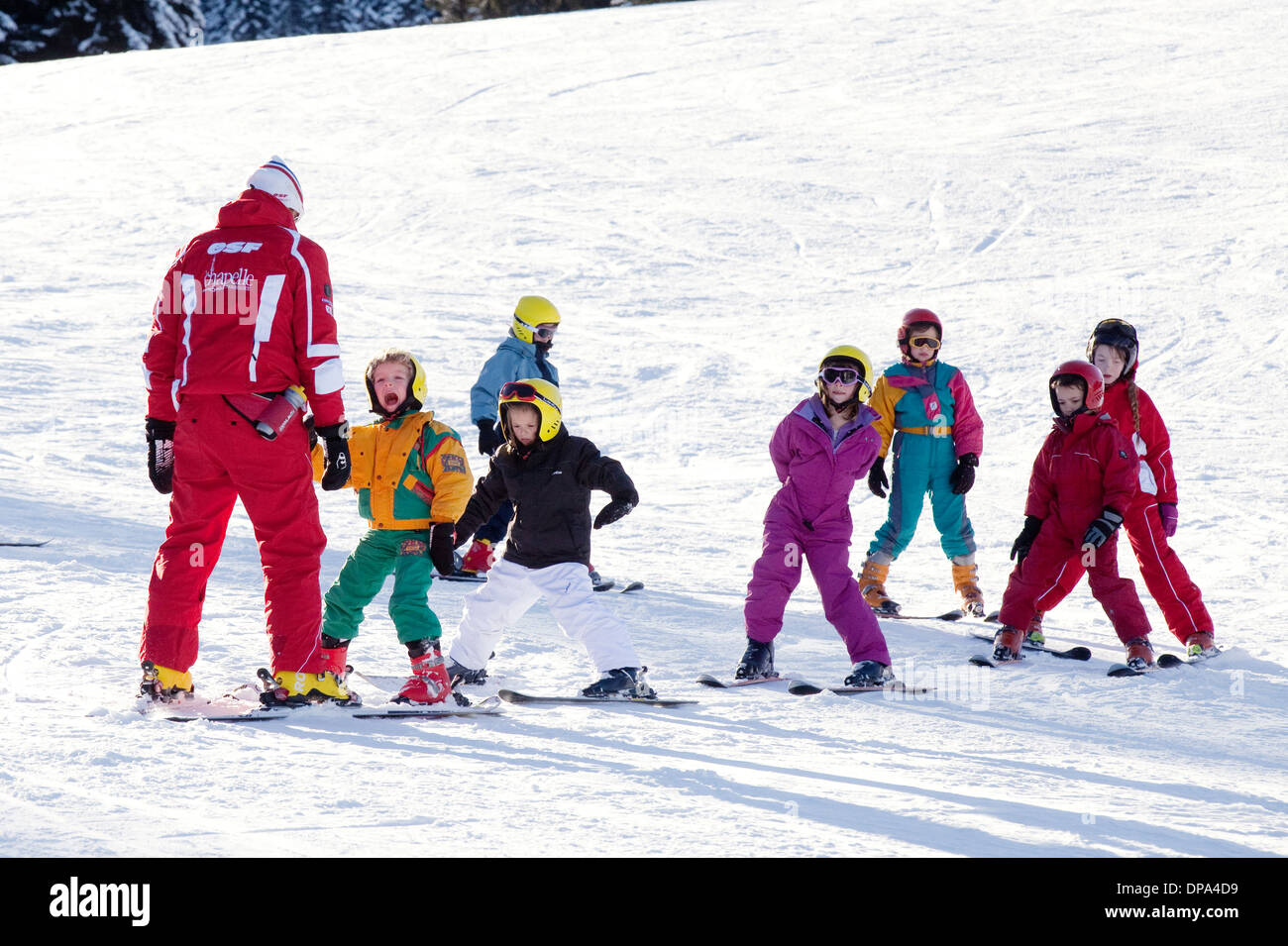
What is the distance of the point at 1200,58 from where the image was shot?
21984 millimetres

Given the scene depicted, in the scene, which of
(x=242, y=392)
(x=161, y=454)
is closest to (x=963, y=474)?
(x=242, y=392)

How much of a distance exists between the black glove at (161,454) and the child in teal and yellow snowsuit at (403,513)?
67cm

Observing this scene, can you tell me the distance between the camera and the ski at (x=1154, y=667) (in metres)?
6.22

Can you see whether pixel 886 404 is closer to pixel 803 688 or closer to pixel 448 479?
pixel 803 688

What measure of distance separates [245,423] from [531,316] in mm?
3057

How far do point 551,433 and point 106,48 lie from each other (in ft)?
113

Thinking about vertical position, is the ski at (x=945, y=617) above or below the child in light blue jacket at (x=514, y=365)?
below

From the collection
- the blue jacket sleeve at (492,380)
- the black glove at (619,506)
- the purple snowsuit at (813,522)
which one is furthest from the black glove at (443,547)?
the blue jacket sleeve at (492,380)

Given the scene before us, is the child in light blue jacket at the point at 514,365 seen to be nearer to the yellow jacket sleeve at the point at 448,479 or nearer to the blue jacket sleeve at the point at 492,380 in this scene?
the blue jacket sleeve at the point at 492,380

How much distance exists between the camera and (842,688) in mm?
5746

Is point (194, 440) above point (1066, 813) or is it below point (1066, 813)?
above

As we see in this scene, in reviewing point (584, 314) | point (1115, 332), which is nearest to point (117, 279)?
point (584, 314)
